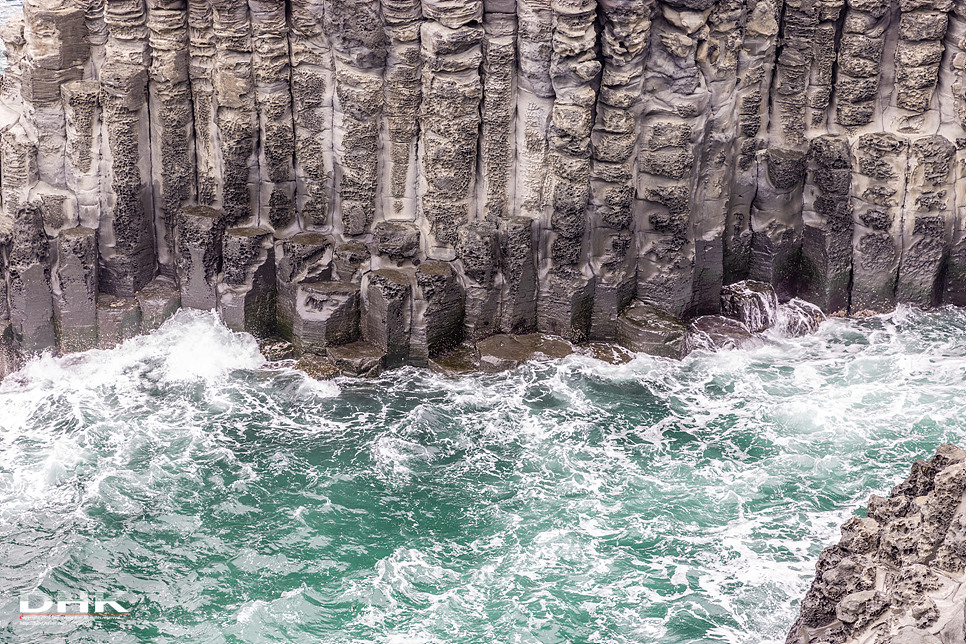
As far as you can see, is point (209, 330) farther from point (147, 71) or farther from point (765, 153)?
point (765, 153)

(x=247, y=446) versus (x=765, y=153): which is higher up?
(x=765, y=153)

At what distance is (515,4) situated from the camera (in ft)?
97.3

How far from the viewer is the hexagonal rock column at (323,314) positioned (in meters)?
31.0

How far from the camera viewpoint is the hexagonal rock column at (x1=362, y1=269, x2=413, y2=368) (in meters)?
30.8

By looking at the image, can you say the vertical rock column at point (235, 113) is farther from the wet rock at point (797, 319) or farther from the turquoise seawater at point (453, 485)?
the wet rock at point (797, 319)

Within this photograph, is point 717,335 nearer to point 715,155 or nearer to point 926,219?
point 715,155

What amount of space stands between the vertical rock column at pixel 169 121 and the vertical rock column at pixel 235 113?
2.50 feet

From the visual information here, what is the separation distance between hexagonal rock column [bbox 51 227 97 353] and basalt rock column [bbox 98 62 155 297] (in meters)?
0.73

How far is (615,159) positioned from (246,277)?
30.7ft

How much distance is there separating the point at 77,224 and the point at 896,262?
2051cm

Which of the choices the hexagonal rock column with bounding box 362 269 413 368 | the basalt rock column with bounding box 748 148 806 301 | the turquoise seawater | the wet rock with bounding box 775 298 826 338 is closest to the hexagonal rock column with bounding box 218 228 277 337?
the turquoise seawater

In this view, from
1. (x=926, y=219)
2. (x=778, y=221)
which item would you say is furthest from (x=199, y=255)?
(x=926, y=219)

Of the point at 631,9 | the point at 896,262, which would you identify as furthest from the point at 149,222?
the point at 896,262

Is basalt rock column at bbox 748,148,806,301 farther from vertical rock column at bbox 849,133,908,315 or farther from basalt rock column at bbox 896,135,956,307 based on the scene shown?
basalt rock column at bbox 896,135,956,307
